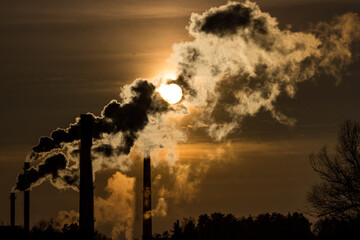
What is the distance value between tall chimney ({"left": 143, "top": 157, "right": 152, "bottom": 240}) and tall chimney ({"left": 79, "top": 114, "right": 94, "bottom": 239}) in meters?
5.09

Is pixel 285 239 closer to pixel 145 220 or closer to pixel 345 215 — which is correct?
pixel 145 220

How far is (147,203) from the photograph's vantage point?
41.7 meters

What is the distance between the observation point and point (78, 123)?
38.7 metres

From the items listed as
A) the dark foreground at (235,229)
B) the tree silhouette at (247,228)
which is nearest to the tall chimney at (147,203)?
the dark foreground at (235,229)

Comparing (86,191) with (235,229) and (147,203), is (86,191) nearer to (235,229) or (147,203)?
(147,203)

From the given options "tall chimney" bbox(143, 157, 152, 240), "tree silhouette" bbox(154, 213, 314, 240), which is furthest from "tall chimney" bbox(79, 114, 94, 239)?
"tree silhouette" bbox(154, 213, 314, 240)

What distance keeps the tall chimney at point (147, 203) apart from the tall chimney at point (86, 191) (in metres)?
5.09

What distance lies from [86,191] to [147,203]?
5823mm

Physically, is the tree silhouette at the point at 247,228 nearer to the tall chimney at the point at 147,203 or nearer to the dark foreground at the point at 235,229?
the dark foreground at the point at 235,229

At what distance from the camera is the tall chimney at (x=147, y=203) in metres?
41.3

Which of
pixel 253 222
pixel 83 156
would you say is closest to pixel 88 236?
pixel 83 156

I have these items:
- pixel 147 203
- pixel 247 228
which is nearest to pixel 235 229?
pixel 247 228

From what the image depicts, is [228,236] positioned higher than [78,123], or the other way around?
[78,123]

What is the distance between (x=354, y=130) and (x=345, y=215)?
4557mm
